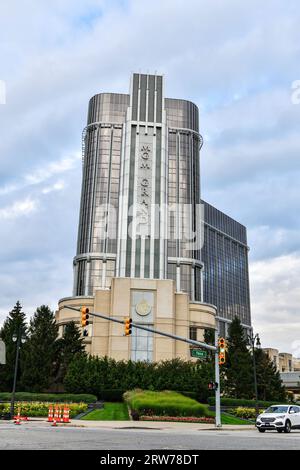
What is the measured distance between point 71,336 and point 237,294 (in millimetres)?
136393

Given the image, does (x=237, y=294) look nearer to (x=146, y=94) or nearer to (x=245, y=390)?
(x=146, y=94)

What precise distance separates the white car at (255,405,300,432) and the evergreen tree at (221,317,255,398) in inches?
A: 1318

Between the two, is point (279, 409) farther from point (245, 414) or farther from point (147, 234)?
point (147, 234)

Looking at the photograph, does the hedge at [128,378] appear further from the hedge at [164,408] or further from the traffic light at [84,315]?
the traffic light at [84,315]

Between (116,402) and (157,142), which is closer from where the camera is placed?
Result: (116,402)

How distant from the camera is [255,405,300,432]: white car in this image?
27.2 metres

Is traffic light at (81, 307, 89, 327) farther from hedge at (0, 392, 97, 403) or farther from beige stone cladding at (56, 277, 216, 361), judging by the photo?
beige stone cladding at (56, 277, 216, 361)

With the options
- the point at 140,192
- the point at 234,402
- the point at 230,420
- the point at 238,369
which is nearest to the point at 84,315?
the point at 230,420

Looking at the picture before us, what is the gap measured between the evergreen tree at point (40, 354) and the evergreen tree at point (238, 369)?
2140 cm

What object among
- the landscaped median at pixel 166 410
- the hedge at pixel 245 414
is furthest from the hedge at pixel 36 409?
the hedge at pixel 245 414

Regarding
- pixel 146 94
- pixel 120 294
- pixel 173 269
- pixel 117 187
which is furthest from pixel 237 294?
pixel 120 294

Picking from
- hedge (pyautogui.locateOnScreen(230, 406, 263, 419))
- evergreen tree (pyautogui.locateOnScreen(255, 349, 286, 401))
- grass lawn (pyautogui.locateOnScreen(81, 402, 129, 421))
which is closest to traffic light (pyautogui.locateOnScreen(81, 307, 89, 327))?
grass lawn (pyautogui.locateOnScreen(81, 402, 129, 421))

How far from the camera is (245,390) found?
61.2 meters
